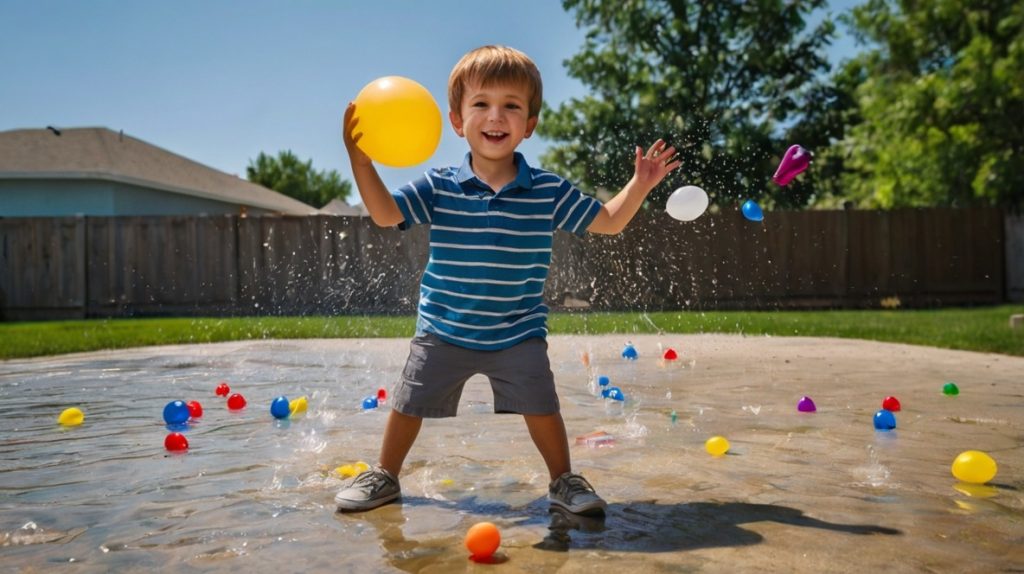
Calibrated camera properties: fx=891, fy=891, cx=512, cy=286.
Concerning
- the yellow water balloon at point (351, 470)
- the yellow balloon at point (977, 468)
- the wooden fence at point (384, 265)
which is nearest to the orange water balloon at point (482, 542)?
the yellow water balloon at point (351, 470)

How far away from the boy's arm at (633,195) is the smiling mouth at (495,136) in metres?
0.46

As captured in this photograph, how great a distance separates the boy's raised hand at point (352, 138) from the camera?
2.97 m

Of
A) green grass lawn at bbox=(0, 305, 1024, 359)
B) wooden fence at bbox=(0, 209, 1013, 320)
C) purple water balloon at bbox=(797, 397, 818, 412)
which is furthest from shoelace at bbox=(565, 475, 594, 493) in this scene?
wooden fence at bbox=(0, 209, 1013, 320)

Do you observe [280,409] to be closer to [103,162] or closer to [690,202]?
[690,202]

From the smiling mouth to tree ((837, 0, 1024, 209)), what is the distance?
19.5 metres

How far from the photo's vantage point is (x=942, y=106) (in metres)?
19.8

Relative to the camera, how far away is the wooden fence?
15.5 metres

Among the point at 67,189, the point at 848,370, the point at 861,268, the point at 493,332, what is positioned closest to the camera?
the point at 493,332

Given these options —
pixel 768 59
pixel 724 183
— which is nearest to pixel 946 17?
pixel 768 59

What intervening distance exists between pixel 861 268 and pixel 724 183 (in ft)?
17.8

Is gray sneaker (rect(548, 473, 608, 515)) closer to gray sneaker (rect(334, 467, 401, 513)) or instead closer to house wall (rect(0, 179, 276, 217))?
gray sneaker (rect(334, 467, 401, 513))

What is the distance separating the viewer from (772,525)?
A: 97.6 inches

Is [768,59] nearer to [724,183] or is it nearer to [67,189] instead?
[724,183]

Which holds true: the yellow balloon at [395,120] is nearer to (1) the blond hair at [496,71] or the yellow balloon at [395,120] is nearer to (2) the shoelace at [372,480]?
(1) the blond hair at [496,71]
